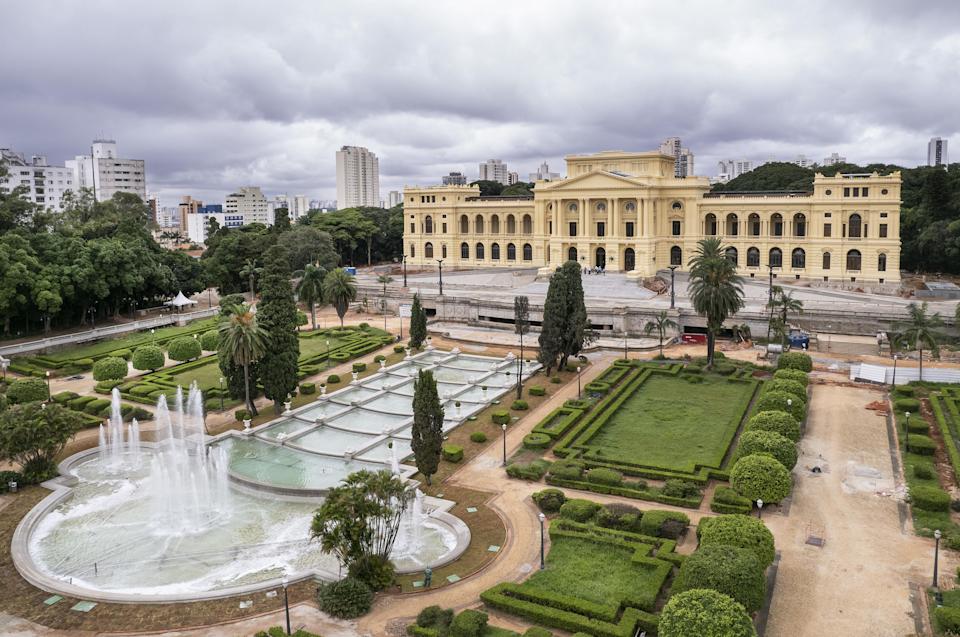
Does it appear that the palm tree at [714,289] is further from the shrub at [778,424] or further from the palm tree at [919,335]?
the shrub at [778,424]

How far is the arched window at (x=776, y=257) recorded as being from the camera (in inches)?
3027

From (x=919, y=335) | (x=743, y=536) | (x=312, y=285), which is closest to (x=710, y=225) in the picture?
(x=919, y=335)

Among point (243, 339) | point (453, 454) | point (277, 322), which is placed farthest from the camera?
point (277, 322)

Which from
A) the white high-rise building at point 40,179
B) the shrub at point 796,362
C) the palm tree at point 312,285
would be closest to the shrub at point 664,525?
the shrub at point 796,362

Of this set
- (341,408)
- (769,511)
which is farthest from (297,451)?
(769,511)

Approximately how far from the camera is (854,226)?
72.4 metres

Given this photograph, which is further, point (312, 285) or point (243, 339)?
point (312, 285)

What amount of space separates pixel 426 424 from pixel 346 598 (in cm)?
815

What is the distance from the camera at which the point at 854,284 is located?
233 ft

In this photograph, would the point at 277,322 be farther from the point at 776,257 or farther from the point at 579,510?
the point at 776,257

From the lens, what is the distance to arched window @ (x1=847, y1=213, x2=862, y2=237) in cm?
7212

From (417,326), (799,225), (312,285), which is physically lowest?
(417,326)

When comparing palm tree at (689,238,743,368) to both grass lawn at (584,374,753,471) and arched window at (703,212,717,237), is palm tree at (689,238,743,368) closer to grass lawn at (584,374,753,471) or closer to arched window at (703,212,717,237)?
grass lawn at (584,374,753,471)

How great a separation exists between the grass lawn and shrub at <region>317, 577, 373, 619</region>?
13559mm
